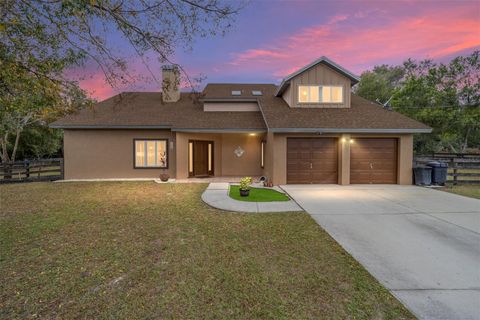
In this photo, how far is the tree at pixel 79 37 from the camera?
13.1 ft

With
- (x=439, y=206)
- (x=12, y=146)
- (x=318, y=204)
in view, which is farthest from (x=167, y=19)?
(x=12, y=146)

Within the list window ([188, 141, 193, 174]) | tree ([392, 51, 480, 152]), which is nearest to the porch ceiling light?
window ([188, 141, 193, 174])

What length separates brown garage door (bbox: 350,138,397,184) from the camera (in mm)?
11008

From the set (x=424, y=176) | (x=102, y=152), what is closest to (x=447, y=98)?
(x=424, y=176)

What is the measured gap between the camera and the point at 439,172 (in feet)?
34.7

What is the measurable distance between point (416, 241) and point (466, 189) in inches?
331

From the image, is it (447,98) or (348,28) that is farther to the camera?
(447,98)

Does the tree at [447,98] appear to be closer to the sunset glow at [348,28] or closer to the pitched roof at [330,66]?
the sunset glow at [348,28]

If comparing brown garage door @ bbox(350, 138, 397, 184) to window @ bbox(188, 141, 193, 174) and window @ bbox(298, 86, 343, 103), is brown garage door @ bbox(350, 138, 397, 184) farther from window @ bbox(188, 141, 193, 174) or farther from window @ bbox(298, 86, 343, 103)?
window @ bbox(188, 141, 193, 174)

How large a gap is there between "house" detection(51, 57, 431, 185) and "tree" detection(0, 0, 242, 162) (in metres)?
6.14

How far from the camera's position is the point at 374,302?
9.00 feet

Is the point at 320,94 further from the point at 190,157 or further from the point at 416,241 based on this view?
the point at 416,241

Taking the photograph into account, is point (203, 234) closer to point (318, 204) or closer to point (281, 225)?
point (281, 225)

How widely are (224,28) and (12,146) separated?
29.4 meters
